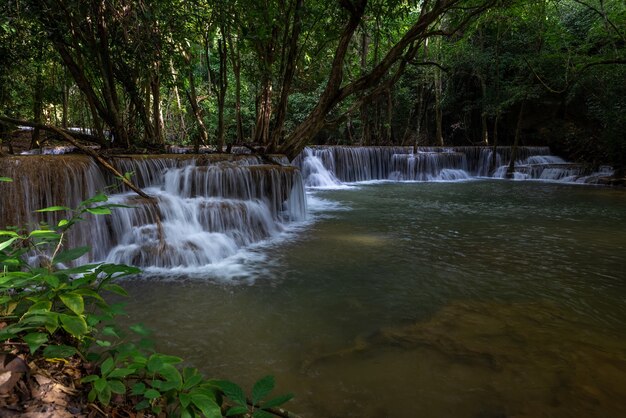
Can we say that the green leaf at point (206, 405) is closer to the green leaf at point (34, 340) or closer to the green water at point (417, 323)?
the green leaf at point (34, 340)

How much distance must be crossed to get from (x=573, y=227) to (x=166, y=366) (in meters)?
8.44

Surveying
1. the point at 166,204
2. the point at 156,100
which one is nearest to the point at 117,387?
the point at 166,204

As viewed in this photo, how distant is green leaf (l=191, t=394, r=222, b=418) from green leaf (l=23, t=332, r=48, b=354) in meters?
0.58

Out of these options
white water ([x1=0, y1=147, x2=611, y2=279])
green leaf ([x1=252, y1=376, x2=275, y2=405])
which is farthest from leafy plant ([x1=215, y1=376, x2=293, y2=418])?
white water ([x1=0, y1=147, x2=611, y2=279])

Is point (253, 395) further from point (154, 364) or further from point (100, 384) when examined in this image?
point (100, 384)

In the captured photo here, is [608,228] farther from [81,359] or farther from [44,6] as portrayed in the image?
[44,6]

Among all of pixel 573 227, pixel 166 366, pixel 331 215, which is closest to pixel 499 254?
pixel 573 227

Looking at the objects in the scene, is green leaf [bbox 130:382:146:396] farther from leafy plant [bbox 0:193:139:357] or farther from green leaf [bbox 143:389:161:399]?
leafy plant [bbox 0:193:139:357]

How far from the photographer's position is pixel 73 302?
57.1 inches

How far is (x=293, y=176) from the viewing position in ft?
27.2

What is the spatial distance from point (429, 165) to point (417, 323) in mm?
16422

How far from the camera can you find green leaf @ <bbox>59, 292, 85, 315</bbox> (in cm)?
143

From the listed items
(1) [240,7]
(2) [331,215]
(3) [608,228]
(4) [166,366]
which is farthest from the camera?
(2) [331,215]

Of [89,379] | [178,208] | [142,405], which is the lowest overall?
[142,405]
